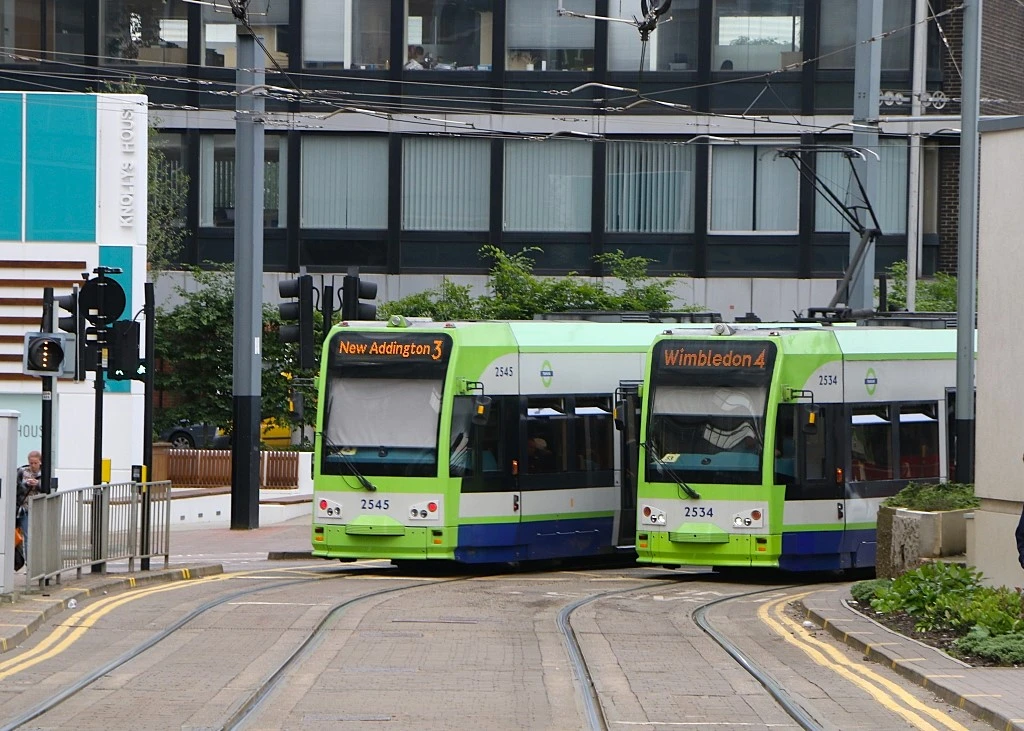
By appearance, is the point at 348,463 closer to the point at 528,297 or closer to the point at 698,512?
the point at 698,512

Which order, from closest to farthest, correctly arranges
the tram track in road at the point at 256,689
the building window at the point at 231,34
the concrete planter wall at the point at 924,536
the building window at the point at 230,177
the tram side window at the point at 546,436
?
the tram track in road at the point at 256,689
the concrete planter wall at the point at 924,536
the tram side window at the point at 546,436
the building window at the point at 231,34
the building window at the point at 230,177

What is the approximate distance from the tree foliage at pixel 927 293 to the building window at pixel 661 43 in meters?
7.02

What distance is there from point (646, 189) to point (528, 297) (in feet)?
18.6

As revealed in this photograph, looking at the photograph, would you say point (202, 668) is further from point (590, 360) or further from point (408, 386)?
point (590, 360)

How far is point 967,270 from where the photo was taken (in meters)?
18.2

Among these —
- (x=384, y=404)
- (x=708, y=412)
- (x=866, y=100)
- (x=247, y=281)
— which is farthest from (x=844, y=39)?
(x=384, y=404)

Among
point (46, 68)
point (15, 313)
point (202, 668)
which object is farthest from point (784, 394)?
point (46, 68)

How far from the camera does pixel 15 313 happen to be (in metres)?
27.0

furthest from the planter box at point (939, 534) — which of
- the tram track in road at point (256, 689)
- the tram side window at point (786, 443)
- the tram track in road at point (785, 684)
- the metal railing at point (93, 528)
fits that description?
the metal railing at point (93, 528)

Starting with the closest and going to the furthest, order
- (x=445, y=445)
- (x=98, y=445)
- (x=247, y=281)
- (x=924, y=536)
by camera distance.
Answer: (x=924, y=536), (x=98, y=445), (x=445, y=445), (x=247, y=281)

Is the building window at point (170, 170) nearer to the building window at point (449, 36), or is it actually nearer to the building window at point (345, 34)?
the building window at point (345, 34)

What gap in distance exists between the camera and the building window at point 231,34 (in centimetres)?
3847

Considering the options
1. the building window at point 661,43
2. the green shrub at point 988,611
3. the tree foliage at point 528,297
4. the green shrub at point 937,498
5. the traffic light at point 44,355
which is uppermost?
the building window at point 661,43

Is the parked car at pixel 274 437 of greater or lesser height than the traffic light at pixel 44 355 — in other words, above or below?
below
